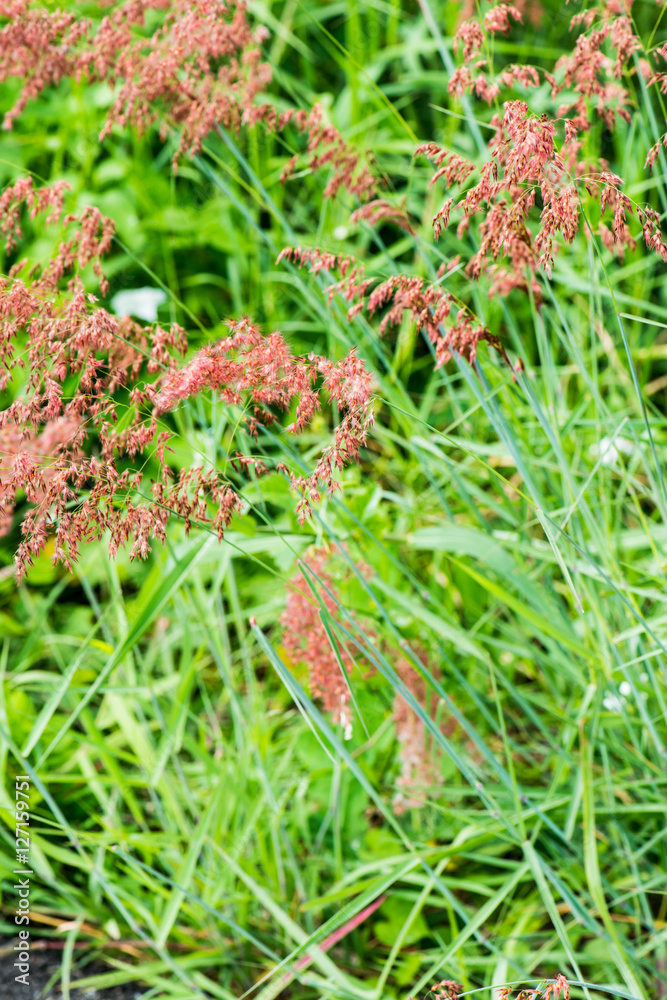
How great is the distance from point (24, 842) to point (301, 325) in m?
1.38

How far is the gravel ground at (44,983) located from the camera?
1.52 meters

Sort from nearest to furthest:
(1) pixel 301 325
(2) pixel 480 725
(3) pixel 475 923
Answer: (3) pixel 475 923 < (2) pixel 480 725 < (1) pixel 301 325

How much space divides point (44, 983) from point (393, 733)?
0.78 m

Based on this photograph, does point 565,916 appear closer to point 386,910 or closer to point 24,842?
point 386,910

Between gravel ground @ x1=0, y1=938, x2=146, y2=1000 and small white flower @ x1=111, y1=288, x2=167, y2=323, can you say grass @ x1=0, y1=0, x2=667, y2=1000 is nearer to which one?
gravel ground @ x1=0, y1=938, x2=146, y2=1000

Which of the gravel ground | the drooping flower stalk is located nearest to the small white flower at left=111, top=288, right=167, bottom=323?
the drooping flower stalk

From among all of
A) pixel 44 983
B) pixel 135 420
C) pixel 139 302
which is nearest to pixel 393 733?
pixel 44 983

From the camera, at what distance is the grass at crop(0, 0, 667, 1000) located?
50.4 inches

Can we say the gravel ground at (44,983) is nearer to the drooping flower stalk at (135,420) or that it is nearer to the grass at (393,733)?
the grass at (393,733)

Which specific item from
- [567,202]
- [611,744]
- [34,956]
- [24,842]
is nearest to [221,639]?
[24,842]

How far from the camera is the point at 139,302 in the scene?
7.73 feet

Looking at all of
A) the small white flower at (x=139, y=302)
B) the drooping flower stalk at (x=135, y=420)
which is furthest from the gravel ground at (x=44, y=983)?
the small white flower at (x=139, y=302)

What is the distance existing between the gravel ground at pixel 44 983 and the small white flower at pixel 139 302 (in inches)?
59.5

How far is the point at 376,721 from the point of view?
157 cm
